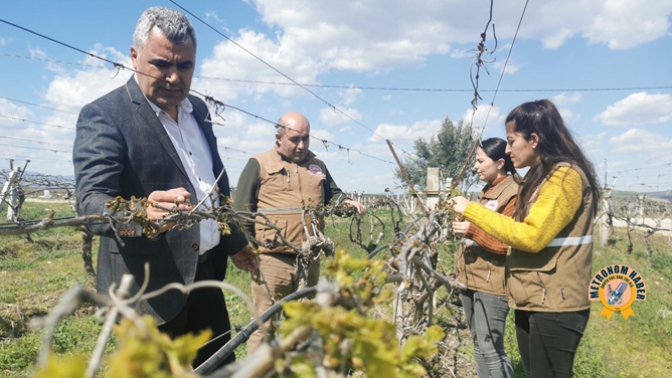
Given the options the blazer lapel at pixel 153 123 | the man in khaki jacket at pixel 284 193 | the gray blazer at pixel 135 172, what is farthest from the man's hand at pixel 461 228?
the blazer lapel at pixel 153 123

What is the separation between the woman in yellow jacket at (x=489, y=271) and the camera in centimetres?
285

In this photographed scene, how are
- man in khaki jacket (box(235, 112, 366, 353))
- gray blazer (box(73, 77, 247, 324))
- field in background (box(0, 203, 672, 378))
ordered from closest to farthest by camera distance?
gray blazer (box(73, 77, 247, 324)) < man in khaki jacket (box(235, 112, 366, 353)) < field in background (box(0, 203, 672, 378))

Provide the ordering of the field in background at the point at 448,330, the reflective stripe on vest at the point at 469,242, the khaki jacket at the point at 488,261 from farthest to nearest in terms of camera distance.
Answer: the field in background at the point at 448,330, the reflective stripe on vest at the point at 469,242, the khaki jacket at the point at 488,261

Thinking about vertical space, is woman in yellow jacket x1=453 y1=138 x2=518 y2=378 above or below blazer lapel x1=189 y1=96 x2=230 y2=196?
below

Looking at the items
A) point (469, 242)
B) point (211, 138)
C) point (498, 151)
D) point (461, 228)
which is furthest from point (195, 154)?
point (498, 151)

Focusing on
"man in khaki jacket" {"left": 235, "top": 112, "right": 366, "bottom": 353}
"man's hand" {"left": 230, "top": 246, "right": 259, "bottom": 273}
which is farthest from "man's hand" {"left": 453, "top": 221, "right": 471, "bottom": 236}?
"man's hand" {"left": 230, "top": 246, "right": 259, "bottom": 273}

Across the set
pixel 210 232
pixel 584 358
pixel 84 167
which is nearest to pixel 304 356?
pixel 84 167

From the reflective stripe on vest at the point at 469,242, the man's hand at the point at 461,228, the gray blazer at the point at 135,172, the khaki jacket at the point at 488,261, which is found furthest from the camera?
the reflective stripe on vest at the point at 469,242

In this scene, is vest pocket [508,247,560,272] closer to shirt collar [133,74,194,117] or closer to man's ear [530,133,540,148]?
man's ear [530,133,540,148]

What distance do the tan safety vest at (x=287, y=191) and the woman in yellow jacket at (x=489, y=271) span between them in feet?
3.78

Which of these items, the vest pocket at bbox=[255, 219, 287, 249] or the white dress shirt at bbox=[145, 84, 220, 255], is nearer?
the white dress shirt at bbox=[145, 84, 220, 255]

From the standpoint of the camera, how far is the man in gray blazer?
1846mm

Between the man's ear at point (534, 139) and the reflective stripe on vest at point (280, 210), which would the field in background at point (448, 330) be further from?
the reflective stripe on vest at point (280, 210)

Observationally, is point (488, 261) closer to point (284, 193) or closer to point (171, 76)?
point (284, 193)
